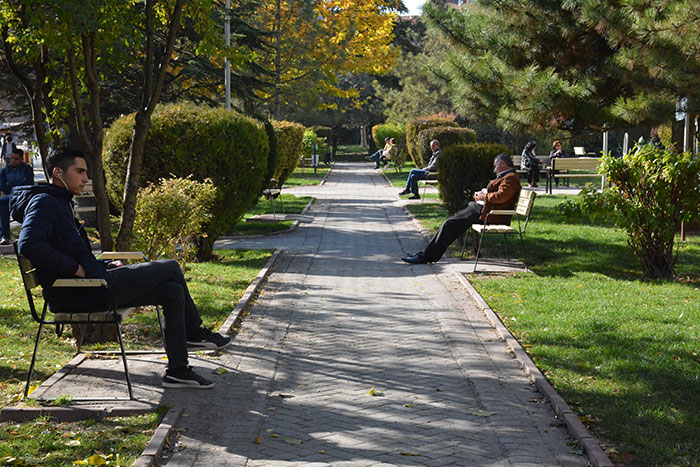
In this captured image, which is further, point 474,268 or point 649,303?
point 474,268

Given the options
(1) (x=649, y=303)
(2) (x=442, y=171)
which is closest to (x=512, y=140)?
(2) (x=442, y=171)

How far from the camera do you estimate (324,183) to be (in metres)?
34.0

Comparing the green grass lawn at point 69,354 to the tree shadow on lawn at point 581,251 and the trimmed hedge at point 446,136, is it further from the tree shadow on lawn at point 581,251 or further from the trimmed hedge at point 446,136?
the trimmed hedge at point 446,136

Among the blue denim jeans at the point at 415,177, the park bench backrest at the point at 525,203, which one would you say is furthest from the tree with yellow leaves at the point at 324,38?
the park bench backrest at the point at 525,203

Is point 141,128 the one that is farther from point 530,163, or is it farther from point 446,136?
point 446,136

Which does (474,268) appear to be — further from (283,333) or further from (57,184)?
(57,184)

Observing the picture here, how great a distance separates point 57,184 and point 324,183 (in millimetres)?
28096

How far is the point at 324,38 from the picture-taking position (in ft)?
107

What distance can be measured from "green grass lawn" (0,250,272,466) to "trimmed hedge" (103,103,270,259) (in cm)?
95

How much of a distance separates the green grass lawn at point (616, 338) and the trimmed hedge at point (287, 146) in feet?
40.9

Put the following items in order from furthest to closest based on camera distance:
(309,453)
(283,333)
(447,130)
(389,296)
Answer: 1. (447,130)
2. (389,296)
3. (283,333)
4. (309,453)

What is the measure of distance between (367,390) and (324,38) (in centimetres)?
2783

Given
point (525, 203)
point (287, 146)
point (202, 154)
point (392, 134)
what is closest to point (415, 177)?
point (287, 146)

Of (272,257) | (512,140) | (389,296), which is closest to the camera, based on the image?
(389,296)
